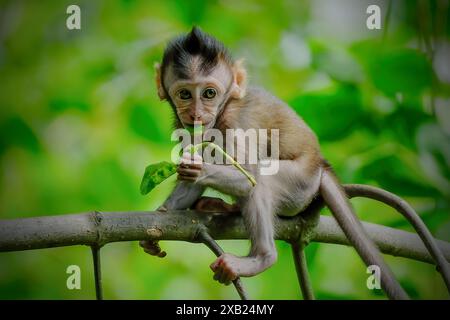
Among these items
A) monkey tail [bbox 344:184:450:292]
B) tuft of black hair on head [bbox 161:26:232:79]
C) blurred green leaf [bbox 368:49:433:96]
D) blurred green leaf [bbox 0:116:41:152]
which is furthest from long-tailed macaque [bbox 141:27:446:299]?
blurred green leaf [bbox 0:116:41:152]

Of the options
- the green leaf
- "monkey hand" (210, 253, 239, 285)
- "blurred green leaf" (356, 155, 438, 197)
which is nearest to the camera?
the green leaf

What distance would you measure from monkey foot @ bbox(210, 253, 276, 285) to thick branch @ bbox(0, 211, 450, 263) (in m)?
0.10

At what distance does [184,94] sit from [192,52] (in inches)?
5.1

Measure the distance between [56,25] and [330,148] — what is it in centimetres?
103

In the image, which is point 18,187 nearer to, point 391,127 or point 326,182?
point 326,182

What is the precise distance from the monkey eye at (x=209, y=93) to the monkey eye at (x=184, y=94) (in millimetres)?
46

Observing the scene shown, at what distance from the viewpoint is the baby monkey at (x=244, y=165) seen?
1.83 meters

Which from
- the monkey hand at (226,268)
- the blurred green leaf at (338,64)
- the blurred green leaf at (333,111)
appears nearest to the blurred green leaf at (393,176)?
the blurred green leaf at (333,111)

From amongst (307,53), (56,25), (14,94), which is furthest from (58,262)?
(307,53)

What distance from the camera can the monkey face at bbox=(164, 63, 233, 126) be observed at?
1.93 meters

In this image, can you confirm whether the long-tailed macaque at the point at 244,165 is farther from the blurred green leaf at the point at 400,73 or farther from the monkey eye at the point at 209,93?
the blurred green leaf at the point at 400,73

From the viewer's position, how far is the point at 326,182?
2070 millimetres

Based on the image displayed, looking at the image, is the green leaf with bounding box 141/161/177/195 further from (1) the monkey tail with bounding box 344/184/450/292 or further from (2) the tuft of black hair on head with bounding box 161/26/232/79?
(1) the monkey tail with bounding box 344/184/450/292

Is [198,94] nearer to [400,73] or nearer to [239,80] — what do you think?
[239,80]
